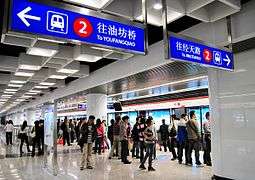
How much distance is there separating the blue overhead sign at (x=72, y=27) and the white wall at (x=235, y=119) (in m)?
2.82

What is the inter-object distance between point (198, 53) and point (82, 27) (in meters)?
2.09

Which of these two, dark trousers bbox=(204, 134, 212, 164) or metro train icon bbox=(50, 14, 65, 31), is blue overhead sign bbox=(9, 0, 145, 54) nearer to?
metro train icon bbox=(50, 14, 65, 31)

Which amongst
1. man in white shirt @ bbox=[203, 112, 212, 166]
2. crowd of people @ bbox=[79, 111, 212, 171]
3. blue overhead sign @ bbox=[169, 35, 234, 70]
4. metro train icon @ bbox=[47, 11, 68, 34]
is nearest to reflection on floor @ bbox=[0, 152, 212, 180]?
crowd of people @ bbox=[79, 111, 212, 171]

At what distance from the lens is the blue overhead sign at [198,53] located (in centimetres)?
396

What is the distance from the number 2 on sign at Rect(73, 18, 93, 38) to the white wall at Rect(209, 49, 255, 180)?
12.0 ft

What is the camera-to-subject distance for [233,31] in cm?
533

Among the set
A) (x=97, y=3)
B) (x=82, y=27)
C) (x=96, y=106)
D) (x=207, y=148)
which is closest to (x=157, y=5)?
(x=97, y=3)

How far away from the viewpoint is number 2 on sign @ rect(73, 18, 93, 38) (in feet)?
10.2

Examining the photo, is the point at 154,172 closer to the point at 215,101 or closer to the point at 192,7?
the point at 215,101

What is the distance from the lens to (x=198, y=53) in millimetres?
4387

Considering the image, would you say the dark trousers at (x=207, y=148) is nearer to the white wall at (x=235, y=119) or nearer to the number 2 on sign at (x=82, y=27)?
the white wall at (x=235, y=119)

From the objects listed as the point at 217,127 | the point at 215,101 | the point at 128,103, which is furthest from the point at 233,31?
the point at 128,103

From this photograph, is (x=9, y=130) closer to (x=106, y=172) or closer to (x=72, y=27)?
(x=106, y=172)

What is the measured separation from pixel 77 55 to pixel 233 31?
13.6ft
